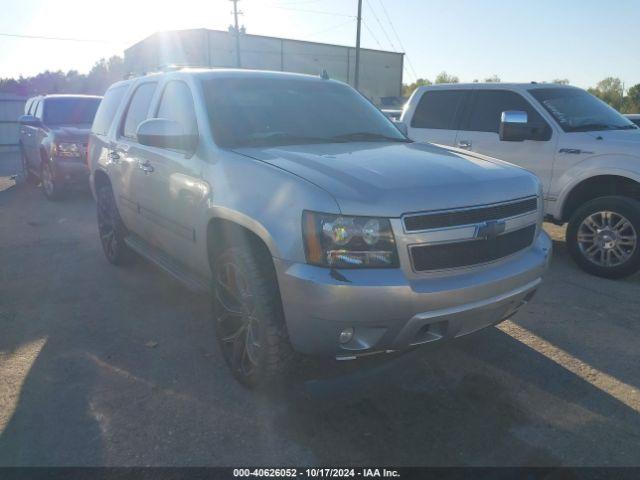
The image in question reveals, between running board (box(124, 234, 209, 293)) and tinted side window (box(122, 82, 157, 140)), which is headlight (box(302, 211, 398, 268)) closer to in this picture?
running board (box(124, 234, 209, 293))

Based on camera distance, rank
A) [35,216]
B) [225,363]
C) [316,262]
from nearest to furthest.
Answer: [316,262] → [225,363] → [35,216]

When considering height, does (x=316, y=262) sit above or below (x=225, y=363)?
above

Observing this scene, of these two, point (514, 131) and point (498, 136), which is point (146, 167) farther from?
point (498, 136)

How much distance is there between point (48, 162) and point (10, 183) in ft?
14.0

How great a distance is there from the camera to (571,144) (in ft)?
18.0

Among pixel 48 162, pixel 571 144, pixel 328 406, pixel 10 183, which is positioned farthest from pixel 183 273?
pixel 10 183

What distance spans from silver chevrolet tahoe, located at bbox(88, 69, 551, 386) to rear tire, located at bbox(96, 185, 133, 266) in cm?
125

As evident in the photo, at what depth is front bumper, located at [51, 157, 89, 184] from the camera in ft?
30.5

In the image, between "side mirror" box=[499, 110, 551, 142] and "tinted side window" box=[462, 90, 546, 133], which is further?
"tinted side window" box=[462, 90, 546, 133]

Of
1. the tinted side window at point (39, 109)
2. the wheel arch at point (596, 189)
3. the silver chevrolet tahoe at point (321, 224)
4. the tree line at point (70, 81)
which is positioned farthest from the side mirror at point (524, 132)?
the tree line at point (70, 81)

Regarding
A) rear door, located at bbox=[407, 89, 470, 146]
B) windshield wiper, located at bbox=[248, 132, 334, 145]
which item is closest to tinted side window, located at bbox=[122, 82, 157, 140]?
windshield wiper, located at bbox=[248, 132, 334, 145]

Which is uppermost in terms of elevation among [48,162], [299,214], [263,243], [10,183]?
[299,214]

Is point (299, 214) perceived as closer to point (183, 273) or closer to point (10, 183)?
point (183, 273)

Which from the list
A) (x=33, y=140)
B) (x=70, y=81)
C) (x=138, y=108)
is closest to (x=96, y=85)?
(x=70, y=81)
